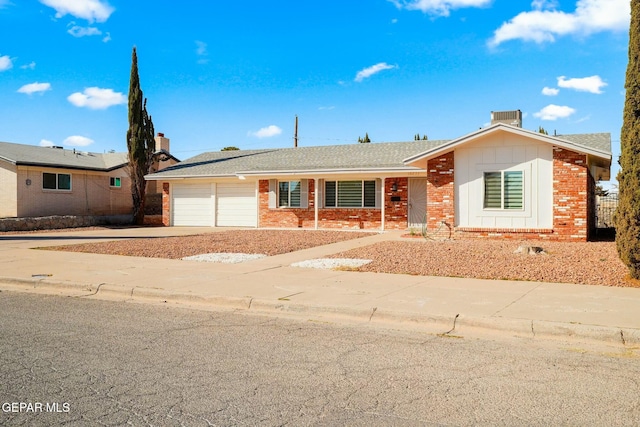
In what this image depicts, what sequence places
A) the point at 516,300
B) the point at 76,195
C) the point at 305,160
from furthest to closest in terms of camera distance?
the point at 76,195 → the point at 305,160 → the point at 516,300

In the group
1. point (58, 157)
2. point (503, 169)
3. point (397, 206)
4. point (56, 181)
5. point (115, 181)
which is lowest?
point (397, 206)

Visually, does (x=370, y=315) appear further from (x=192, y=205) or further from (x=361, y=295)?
(x=192, y=205)

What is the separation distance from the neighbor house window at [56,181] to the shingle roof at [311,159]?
15.5ft

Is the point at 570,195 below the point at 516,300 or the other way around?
the other way around

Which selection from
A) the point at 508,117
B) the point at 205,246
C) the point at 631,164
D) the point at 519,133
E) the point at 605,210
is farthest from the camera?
the point at 605,210

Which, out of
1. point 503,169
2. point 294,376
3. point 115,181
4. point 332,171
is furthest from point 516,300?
point 115,181

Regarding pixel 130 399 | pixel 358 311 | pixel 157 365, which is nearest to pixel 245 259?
pixel 358 311

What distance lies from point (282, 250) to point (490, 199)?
7522mm

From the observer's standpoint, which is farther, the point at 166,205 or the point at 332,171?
the point at 166,205

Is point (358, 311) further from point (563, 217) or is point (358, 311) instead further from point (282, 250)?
point (563, 217)

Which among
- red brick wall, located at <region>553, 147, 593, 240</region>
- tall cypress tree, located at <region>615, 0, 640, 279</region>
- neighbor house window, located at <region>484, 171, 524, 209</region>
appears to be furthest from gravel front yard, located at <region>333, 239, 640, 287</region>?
neighbor house window, located at <region>484, 171, 524, 209</region>

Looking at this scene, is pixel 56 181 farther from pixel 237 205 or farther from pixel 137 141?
pixel 237 205

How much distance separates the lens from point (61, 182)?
1143 inches

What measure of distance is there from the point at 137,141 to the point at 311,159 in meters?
9.85
